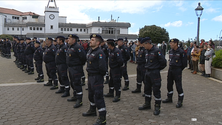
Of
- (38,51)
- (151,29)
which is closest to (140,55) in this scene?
(38,51)

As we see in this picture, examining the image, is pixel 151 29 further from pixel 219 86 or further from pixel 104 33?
pixel 219 86

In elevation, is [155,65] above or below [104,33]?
below

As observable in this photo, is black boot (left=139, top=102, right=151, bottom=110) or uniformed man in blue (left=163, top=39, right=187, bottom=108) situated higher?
uniformed man in blue (left=163, top=39, right=187, bottom=108)

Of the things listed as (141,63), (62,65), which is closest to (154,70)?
(141,63)

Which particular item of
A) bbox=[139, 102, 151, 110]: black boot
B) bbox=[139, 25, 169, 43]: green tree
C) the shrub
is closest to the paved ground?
bbox=[139, 102, 151, 110]: black boot

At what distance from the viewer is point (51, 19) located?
64.2 meters

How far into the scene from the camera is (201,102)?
6625 mm

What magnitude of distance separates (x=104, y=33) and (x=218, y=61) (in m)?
53.9

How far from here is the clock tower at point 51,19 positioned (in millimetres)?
63906

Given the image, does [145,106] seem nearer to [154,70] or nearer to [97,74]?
[154,70]

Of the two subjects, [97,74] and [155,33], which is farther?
[155,33]

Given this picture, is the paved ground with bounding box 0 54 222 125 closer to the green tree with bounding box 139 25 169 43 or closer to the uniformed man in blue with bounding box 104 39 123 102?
the uniformed man in blue with bounding box 104 39 123 102

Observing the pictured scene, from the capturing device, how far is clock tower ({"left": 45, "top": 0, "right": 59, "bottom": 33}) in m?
63.9

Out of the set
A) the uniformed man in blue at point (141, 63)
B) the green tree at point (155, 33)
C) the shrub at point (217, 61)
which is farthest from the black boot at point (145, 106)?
the green tree at point (155, 33)
